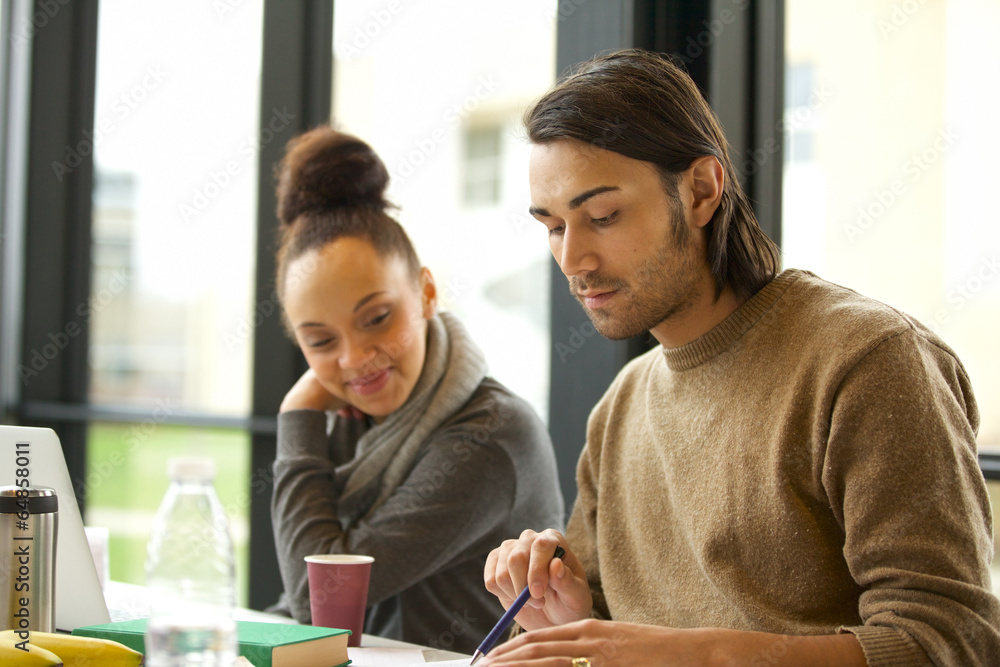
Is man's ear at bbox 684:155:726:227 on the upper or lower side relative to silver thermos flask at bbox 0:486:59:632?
upper

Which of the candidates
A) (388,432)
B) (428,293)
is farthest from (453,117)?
(388,432)

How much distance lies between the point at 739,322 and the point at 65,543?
37.6 inches

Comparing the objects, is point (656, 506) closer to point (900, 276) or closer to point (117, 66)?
point (900, 276)

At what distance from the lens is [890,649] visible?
3.01ft

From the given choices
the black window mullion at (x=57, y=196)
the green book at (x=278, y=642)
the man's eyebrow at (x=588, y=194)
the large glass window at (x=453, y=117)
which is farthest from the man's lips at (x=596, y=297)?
the black window mullion at (x=57, y=196)

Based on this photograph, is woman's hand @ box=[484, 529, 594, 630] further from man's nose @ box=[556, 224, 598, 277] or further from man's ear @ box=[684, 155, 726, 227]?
man's ear @ box=[684, 155, 726, 227]

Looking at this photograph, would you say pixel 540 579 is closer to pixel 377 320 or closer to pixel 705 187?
pixel 705 187

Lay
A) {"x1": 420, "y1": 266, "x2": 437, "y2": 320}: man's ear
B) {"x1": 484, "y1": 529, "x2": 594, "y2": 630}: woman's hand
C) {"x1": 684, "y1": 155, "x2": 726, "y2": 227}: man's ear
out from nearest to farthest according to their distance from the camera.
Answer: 1. {"x1": 484, "y1": 529, "x2": 594, "y2": 630}: woman's hand
2. {"x1": 684, "y1": 155, "x2": 726, "y2": 227}: man's ear
3. {"x1": 420, "y1": 266, "x2": 437, "y2": 320}: man's ear

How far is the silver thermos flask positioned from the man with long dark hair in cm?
52

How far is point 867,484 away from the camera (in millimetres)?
983

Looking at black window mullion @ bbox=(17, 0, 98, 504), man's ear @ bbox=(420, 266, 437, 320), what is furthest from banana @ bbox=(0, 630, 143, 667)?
black window mullion @ bbox=(17, 0, 98, 504)

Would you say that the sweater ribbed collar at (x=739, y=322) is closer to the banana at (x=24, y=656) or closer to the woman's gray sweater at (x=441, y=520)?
the woman's gray sweater at (x=441, y=520)

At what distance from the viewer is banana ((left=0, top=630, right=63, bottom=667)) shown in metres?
0.87

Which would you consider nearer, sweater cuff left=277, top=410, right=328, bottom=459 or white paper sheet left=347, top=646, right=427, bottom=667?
white paper sheet left=347, top=646, right=427, bottom=667
